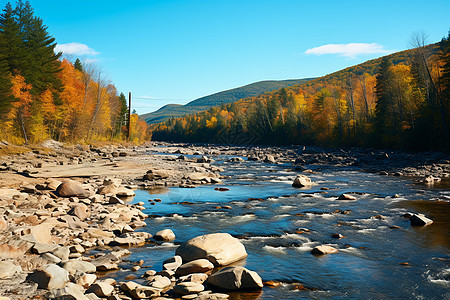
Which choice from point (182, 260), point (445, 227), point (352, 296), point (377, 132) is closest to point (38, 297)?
point (182, 260)

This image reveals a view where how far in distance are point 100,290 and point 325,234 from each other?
676 cm

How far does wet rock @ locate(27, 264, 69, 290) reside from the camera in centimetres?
486

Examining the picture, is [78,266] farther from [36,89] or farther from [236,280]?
[36,89]

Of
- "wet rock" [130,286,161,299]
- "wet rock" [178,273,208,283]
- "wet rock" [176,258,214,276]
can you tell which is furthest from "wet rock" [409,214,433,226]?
"wet rock" [130,286,161,299]

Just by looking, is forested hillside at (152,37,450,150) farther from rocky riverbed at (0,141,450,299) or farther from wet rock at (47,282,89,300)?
wet rock at (47,282,89,300)

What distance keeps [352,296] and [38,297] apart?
5290 mm

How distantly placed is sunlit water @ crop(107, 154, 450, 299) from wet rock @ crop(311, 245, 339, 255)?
0.18 m

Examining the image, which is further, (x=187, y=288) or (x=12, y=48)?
(x=12, y=48)

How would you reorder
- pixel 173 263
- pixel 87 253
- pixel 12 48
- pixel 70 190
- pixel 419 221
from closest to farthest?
1. pixel 173 263
2. pixel 87 253
3. pixel 419 221
4. pixel 70 190
5. pixel 12 48

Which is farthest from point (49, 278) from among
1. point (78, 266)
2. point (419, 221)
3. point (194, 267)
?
point (419, 221)

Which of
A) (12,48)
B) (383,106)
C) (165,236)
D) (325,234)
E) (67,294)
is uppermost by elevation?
(12,48)

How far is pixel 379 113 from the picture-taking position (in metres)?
45.8

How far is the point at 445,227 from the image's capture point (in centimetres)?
984

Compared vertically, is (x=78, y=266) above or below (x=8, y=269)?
below
